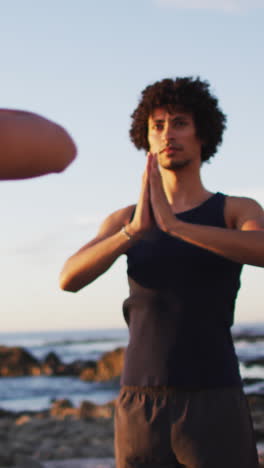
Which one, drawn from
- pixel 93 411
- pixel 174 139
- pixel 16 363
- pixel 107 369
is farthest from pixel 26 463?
pixel 16 363

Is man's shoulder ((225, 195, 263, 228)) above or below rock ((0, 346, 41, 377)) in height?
above

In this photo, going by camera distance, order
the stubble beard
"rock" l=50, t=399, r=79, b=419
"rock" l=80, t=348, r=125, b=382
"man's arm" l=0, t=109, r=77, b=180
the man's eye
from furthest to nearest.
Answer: "rock" l=80, t=348, r=125, b=382 → "rock" l=50, t=399, r=79, b=419 → the man's eye → the stubble beard → "man's arm" l=0, t=109, r=77, b=180

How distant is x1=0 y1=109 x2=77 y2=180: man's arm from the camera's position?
1249mm

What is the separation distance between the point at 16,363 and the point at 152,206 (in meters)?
31.9

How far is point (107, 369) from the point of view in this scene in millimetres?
28125

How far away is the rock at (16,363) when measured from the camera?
3250 centimetres

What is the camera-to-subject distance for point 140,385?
2615 mm

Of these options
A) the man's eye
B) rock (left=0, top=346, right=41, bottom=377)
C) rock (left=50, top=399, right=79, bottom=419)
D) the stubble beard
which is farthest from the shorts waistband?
rock (left=0, top=346, right=41, bottom=377)

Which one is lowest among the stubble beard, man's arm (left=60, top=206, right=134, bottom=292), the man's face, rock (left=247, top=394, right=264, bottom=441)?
rock (left=247, top=394, right=264, bottom=441)

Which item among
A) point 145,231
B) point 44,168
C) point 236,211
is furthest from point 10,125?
point 236,211

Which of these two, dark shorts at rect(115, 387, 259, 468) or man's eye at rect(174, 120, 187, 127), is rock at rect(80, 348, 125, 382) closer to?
man's eye at rect(174, 120, 187, 127)

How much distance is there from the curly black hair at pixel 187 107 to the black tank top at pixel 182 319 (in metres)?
0.67

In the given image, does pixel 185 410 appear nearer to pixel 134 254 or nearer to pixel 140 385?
pixel 140 385

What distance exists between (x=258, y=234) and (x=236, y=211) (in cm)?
24
